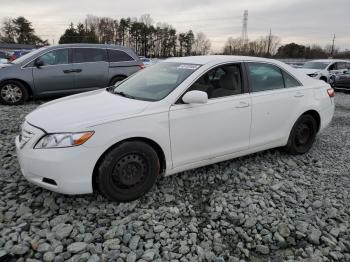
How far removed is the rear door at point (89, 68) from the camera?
9.33m

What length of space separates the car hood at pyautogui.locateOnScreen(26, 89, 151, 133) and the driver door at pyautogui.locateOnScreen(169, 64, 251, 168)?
1.68ft

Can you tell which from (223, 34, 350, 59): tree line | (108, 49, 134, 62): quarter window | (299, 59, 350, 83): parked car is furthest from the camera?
(223, 34, 350, 59): tree line

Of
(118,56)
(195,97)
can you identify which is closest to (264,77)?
(195,97)

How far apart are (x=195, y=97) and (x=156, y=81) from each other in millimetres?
786

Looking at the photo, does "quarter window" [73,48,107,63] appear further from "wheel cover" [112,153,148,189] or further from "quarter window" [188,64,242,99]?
"wheel cover" [112,153,148,189]

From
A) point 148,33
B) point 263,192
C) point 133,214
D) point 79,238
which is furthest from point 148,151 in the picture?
point 148,33

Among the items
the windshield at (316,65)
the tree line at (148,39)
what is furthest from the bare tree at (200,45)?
the windshield at (316,65)

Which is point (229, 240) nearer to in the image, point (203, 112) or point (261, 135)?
point (203, 112)

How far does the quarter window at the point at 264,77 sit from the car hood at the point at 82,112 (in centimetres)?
166

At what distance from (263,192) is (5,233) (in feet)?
9.26

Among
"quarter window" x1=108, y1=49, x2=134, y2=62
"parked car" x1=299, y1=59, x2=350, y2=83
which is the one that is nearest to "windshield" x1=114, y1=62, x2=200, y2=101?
"quarter window" x1=108, y1=49, x2=134, y2=62

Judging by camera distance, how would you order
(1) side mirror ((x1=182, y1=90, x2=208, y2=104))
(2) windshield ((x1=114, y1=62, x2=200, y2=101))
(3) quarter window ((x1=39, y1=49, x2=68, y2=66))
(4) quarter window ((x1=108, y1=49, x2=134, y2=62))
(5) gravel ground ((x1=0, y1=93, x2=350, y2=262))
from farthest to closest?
1. (4) quarter window ((x1=108, y1=49, x2=134, y2=62))
2. (3) quarter window ((x1=39, y1=49, x2=68, y2=66))
3. (2) windshield ((x1=114, y1=62, x2=200, y2=101))
4. (1) side mirror ((x1=182, y1=90, x2=208, y2=104))
5. (5) gravel ground ((x1=0, y1=93, x2=350, y2=262))

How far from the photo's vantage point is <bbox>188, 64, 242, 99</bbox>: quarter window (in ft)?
13.6

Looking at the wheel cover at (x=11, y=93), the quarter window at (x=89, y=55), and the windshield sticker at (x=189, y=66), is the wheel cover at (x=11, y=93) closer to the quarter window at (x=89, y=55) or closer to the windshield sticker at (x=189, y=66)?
the quarter window at (x=89, y=55)
